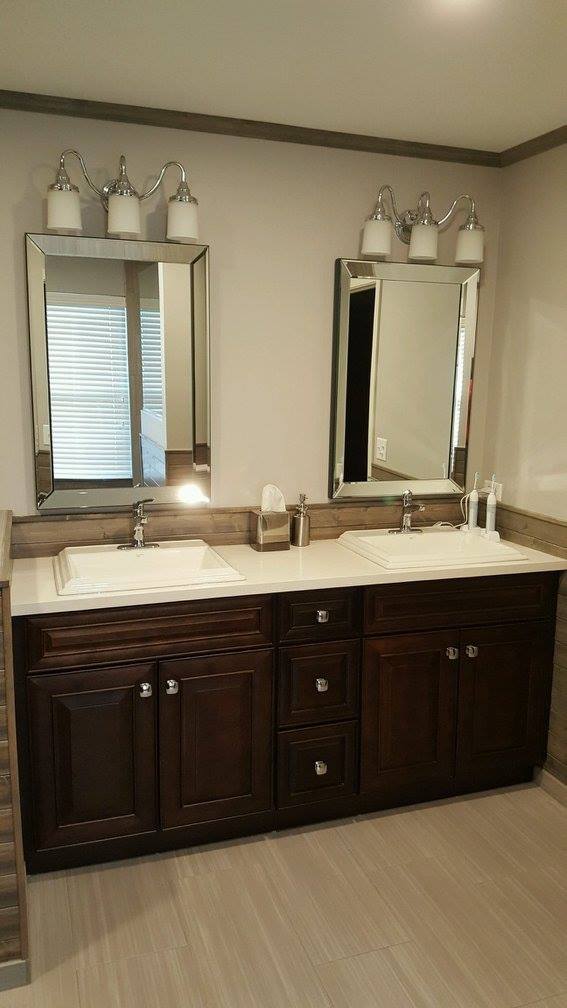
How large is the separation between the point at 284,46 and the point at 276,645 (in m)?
1.60

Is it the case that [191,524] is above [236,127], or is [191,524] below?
below

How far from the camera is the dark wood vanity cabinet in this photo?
6.89 ft

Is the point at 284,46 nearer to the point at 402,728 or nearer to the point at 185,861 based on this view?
the point at 402,728

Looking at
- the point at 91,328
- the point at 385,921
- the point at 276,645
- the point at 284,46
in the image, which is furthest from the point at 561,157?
the point at 385,921

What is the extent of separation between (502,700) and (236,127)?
2064 millimetres

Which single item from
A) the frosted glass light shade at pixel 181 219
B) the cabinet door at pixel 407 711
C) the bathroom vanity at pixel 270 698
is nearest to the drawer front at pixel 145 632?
the bathroom vanity at pixel 270 698

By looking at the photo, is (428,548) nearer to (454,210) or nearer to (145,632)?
(145,632)

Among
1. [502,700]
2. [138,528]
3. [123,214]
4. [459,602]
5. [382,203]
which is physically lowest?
[502,700]

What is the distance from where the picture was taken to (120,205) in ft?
7.47

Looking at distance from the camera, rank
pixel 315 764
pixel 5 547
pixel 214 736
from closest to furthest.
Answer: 1. pixel 5 547
2. pixel 214 736
3. pixel 315 764

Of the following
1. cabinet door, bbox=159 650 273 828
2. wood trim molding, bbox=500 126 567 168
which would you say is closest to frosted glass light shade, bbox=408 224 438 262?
wood trim molding, bbox=500 126 567 168

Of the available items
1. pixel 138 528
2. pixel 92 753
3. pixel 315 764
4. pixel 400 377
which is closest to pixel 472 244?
pixel 400 377

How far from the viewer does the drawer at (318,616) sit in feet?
7.47

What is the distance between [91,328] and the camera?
240 cm
